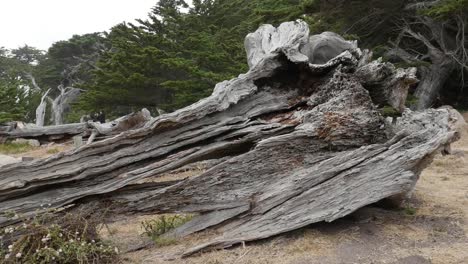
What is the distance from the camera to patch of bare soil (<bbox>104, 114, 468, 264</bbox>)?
395 cm

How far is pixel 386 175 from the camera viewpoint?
4.50 meters

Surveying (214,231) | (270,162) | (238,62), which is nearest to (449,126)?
(270,162)

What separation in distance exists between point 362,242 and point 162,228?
2080 millimetres

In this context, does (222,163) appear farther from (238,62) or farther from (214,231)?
(238,62)

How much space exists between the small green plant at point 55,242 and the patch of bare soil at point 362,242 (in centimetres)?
41

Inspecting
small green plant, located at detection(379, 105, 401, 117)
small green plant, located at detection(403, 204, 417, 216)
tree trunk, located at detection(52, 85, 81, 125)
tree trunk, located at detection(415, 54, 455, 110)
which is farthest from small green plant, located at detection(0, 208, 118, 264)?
tree trunk, located at detection(52, 85, 81, 125)

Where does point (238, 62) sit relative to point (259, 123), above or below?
above

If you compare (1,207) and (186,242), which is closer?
(1,207)

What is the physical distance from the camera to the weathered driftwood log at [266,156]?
14.3 ft

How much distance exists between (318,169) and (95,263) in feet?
7.59

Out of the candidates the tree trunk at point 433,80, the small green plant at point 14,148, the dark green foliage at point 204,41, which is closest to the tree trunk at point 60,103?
the dark green foliage at point 204,41

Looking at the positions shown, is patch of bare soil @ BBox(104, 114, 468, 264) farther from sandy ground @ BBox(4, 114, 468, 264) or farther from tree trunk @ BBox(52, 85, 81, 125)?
tree trunk @ BBox(52, 85, 81, 125)

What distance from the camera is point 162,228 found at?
16.0 ft

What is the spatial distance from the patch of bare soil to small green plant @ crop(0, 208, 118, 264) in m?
0.41
